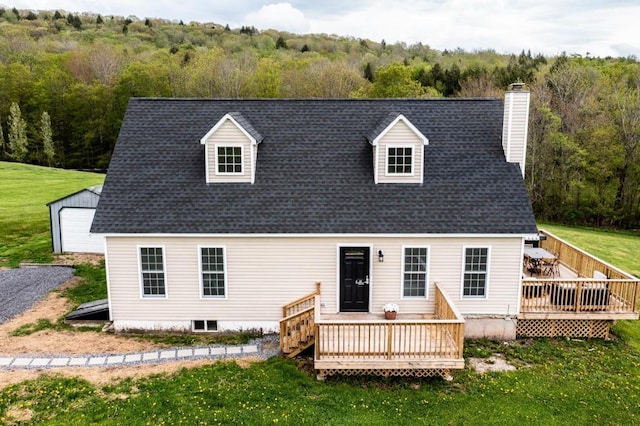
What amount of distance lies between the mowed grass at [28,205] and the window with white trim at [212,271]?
11.4 m

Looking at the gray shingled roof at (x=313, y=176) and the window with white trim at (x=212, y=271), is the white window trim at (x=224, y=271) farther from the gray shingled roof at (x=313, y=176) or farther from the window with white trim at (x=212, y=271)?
the gray shingled roof at (x=313, y=176)

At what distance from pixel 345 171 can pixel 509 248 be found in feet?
17.7

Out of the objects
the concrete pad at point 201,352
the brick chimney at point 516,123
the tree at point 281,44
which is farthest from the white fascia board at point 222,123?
the tree at point 281,44

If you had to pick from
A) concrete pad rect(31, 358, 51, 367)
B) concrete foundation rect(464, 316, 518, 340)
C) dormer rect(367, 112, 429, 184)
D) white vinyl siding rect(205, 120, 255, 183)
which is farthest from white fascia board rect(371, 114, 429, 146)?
concrete pad rect(31, 358, 51, 367)

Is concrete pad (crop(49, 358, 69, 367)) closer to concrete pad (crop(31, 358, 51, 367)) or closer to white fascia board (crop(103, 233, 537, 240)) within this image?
concrete pad (crop(31, 358, 51, 367))

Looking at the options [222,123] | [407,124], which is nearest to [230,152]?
[222,123]

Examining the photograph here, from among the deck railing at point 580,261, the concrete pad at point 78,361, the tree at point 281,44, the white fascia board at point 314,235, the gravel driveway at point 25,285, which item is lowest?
the concrete pad at point 78,361

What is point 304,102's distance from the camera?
16.4 meters

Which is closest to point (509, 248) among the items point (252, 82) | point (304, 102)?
point (304, 102)

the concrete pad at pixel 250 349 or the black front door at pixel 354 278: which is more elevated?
the black front door at pixel 354 278

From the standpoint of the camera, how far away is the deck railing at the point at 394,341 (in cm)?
1137

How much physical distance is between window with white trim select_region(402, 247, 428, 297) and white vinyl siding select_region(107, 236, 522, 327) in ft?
0.50

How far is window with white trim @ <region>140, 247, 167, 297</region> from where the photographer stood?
45.4 ft

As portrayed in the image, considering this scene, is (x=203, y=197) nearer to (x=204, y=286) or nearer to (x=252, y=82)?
(x=204, y=286)
